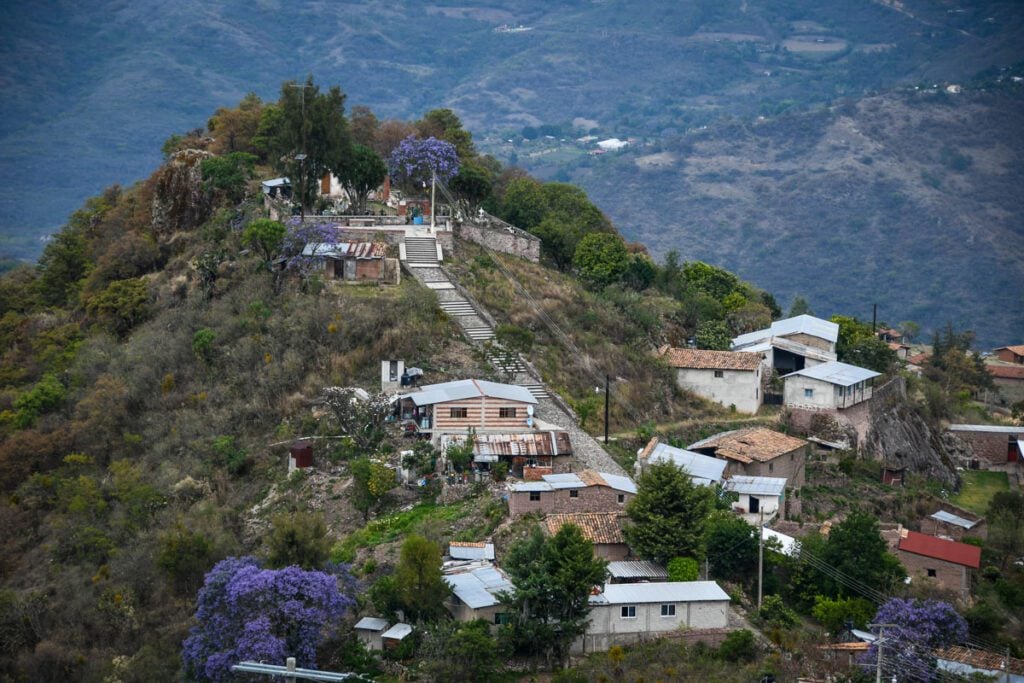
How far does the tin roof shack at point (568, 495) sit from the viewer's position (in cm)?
3925

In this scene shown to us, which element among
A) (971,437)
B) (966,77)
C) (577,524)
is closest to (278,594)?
(577,524)

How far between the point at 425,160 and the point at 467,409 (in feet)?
55.4

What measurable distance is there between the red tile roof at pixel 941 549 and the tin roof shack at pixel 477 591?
12498 millimetres

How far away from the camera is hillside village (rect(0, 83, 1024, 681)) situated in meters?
34.0

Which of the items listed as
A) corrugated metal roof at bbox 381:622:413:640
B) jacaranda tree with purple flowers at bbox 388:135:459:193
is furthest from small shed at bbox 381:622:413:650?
jacaranda tree with purple flowers at bbox 388:135:459:193

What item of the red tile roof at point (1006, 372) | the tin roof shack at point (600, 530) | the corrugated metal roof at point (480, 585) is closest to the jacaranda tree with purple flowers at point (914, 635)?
the tin roof shack at point (600, 530)

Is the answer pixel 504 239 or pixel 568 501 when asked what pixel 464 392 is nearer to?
pixel 568 501

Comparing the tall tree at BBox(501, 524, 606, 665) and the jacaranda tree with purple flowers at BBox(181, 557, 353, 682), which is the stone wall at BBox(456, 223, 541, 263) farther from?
the jacaranda tree with purple flowers at BBox(181, 557, 353, 682)

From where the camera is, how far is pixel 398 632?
33.8 m

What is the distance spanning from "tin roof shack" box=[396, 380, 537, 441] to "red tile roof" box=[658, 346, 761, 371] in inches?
353

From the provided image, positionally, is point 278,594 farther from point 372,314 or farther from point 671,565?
point 372,314

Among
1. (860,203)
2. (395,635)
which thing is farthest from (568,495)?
(860,203)

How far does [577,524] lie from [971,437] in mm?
25385

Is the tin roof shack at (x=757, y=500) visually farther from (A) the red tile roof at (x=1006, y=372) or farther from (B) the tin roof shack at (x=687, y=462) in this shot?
(A) the red tile roof at (x=1006, y=372)
